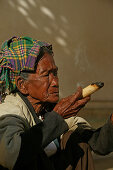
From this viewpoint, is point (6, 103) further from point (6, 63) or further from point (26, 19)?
point (26, 19)

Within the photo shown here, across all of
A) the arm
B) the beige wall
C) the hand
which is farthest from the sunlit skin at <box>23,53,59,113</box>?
the beige wall

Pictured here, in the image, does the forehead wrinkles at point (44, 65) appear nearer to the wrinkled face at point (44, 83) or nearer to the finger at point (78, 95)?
the wrinkled face at point (44, 83)

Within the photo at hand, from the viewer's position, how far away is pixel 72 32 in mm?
6160

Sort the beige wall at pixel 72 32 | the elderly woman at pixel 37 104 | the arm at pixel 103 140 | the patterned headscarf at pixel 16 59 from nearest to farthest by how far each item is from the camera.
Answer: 1. the elderly woman at pixel 37 104
2. the patterned headscarf at pixel 16 59
3. the arm at pixel 103 140
4. the beige wall at pixel 72 32

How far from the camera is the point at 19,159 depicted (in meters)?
2.18

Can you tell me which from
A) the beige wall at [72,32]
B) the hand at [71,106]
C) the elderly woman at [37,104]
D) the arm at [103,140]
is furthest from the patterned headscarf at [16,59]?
the beige wall at [72,32]

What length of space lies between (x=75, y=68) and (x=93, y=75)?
45cm

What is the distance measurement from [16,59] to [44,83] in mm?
270

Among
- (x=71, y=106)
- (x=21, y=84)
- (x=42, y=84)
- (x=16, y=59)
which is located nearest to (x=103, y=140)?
(x=71, y=106)

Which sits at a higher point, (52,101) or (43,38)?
(43,38)

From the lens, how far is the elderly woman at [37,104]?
7.59 feet

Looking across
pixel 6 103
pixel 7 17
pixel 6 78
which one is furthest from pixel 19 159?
pixel 7 17

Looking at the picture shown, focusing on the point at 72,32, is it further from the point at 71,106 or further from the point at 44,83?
the point at 71,106

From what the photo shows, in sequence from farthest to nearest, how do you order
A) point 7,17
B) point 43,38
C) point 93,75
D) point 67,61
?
point 93,75 < point 67,61 < point 43,38 < point 7,17
